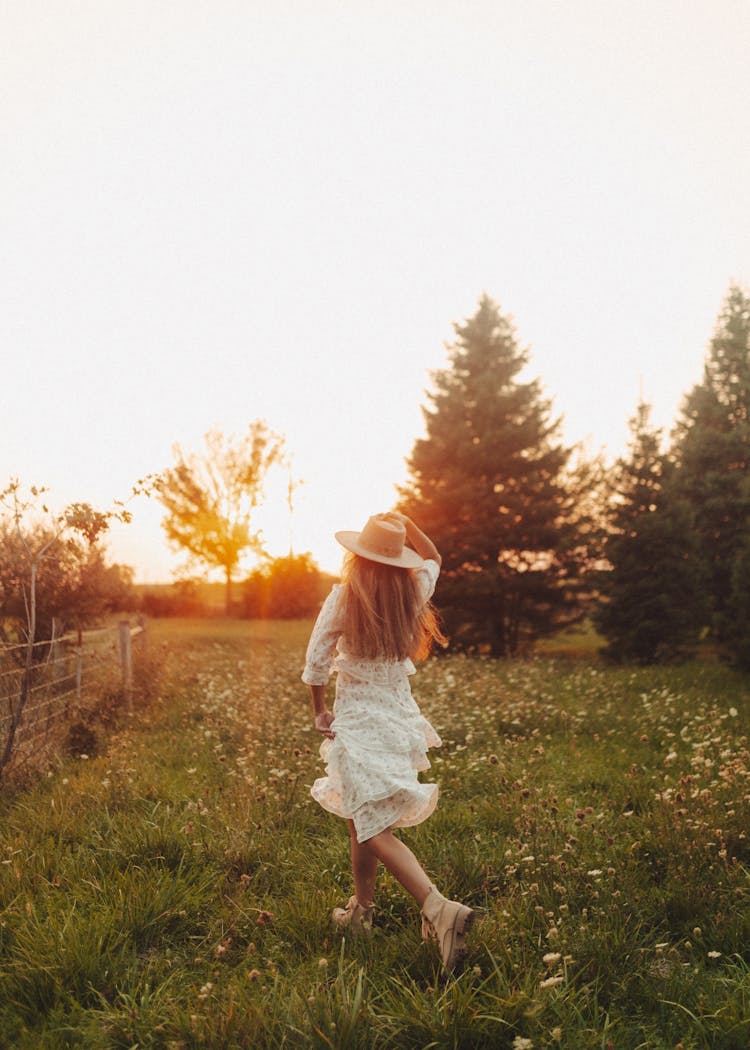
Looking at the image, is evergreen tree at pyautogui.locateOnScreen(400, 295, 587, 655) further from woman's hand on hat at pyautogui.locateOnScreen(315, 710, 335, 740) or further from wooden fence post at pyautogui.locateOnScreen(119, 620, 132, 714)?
woman's hand on hat at pyautogui.locateOnScreen(315, 710, 335, 740)

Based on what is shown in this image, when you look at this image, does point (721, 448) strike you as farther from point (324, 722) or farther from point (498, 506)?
point (324, 722)

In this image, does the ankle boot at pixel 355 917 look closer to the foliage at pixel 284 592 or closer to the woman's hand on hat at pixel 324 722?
the woman's hand on hat at pixel 324 722

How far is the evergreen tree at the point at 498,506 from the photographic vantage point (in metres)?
18.4

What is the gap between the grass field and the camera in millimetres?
2764

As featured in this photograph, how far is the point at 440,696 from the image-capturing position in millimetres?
9516

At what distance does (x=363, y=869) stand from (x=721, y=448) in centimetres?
2115

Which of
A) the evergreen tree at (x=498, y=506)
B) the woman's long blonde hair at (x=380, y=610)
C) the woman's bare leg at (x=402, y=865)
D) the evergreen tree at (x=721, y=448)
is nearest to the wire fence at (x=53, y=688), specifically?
the woman's long blonde hair at (x=380, y=610)

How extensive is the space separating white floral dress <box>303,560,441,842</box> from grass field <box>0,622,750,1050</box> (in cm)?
56

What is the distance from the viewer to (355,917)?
3.56 meters

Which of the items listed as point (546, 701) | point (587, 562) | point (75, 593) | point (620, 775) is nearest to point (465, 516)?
point (587, 562)

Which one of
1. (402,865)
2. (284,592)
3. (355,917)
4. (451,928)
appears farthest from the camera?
(284,592)

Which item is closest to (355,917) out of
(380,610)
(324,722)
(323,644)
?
(324,722)

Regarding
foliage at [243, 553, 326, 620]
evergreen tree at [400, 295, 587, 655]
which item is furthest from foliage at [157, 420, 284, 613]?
evergreen tree at [400, 295, 587, 655]

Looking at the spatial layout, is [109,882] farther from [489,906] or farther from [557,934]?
[557,934]
